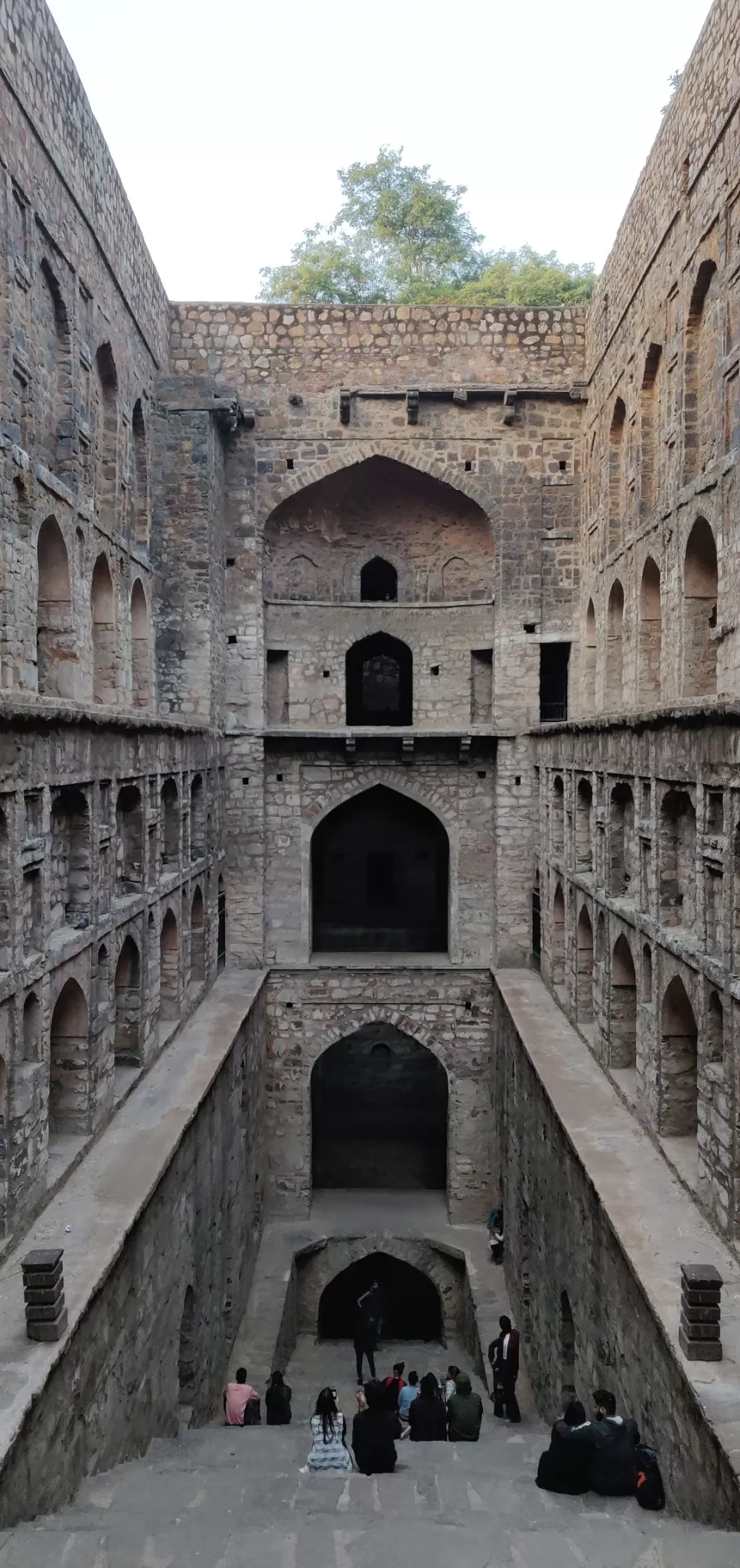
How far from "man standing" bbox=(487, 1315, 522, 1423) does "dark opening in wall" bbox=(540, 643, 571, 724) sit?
7.69 metres

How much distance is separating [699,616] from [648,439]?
256cm

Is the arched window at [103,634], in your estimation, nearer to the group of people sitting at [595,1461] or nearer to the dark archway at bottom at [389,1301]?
the group of people sitting at [595,1461]

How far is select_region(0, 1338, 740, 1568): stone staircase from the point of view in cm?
498

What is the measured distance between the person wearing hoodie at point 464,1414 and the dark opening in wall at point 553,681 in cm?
849

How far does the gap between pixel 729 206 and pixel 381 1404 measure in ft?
30.7

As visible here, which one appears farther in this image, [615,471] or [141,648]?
[141,648]

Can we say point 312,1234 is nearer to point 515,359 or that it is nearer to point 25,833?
point 25,833

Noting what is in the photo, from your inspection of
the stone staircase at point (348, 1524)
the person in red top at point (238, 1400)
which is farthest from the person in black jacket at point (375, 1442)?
the person in red top at point (238, 1400)

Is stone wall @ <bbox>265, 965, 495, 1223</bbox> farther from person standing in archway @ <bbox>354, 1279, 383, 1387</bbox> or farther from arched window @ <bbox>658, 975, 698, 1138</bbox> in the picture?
arched window @ <bbox>658, 975, 698, 1138</bbox>

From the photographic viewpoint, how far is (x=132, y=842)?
10633 mm

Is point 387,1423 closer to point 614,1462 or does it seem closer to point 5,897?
point 614,1462

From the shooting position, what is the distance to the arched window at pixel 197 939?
44.1 feet

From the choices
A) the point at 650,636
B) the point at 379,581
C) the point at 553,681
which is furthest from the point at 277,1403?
the point at 379,581

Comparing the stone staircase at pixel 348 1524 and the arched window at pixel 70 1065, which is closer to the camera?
the stone staircase at pixel 348 1524
